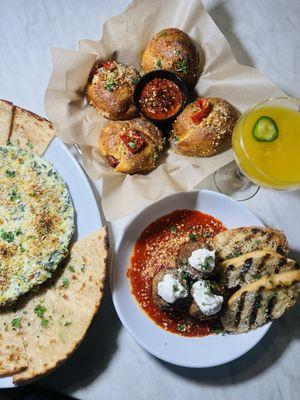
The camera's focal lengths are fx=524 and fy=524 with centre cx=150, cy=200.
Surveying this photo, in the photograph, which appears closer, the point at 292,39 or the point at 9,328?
the point at 9,328

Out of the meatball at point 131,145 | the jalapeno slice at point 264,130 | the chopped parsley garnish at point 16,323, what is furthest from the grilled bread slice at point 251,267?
the chopped parsley garnish at point 16,323

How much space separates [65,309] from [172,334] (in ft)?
2.24

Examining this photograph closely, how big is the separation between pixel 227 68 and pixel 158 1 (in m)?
0.63

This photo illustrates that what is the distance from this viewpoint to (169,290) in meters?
3.02

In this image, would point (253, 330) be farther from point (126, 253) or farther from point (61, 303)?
point (61, 303)

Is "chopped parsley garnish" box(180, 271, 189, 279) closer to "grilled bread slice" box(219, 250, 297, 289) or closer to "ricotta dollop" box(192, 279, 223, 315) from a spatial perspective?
"ricotta dollop" box(192, 279, 223, 315)

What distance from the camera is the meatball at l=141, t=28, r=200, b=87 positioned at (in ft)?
10.9

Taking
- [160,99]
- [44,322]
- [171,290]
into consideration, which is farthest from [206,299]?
[160,99]

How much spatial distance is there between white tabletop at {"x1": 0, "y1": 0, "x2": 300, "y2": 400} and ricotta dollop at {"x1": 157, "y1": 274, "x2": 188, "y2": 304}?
0.50 m

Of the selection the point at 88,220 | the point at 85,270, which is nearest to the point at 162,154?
the point at 88,220

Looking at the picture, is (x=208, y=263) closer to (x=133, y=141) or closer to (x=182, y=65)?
(x=133, y=141)

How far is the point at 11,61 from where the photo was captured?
369 cm

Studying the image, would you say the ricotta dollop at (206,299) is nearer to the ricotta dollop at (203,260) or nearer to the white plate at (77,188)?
the ricotta dollop at (203,260)

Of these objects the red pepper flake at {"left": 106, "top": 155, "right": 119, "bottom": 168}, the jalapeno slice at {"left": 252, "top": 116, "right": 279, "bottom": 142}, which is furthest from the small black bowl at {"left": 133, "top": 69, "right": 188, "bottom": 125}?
the jalapeno slice at {"left": 252, "top": 116, "right": 279, "bottom": 142}
